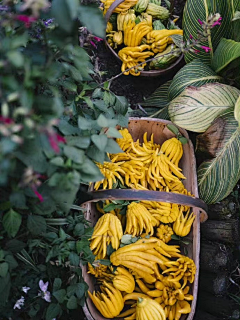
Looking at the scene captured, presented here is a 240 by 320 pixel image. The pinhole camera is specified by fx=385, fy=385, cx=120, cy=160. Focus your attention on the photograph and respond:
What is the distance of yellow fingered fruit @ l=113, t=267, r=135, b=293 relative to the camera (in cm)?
140

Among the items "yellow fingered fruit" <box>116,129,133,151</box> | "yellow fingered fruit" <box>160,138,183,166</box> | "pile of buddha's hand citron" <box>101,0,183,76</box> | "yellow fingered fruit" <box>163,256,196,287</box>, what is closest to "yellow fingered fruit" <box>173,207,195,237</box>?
"yellow fingered fruit" <box>163,256,196,287</box>

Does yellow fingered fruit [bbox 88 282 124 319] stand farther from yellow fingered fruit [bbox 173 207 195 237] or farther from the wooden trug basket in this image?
yellow fingered fruit [bbox 173 207 195 237]

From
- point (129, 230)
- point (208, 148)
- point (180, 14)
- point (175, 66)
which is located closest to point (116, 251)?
point (129, 230)

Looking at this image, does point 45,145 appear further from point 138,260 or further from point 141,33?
point 141,33

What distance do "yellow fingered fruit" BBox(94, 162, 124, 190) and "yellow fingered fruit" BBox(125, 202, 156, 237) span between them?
4.7 inches

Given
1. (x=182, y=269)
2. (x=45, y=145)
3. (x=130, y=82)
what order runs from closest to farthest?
(x=45, y=145), (x=182, y=269), (x=130, y=82)

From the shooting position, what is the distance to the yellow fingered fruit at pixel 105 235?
1.44 meters

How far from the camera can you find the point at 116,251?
1451 millimetres

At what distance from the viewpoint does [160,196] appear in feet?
4.36

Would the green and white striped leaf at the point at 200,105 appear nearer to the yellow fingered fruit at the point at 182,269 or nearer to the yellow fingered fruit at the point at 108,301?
the yellow fingered fruit at the point at 182,269

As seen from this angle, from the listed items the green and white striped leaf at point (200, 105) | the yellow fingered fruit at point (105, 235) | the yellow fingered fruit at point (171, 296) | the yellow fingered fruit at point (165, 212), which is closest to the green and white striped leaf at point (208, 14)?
the green and white striped leaf at point (200, 105)

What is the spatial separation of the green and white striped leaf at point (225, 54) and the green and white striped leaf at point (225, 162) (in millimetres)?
233

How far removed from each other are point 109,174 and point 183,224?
1.16 ft

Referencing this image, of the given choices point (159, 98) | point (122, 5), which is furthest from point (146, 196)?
point (122, 5)
